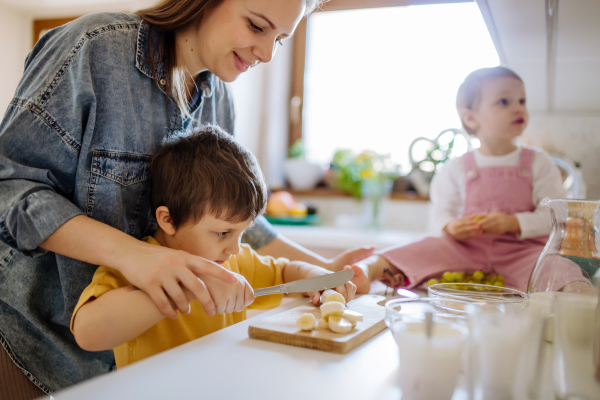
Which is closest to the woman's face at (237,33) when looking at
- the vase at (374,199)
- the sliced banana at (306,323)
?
the sliced banana at (306,323)

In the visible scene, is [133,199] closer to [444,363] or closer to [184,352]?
[184,352]

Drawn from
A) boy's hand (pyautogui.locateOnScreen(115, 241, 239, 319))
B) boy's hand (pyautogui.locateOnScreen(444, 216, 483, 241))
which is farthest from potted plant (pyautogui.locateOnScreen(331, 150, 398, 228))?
boy's hand (pyautogui.locateOnScreen(115, 241, 239, 319))

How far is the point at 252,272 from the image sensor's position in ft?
3.35

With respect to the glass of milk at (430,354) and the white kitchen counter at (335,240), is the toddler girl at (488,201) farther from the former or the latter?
the white kitchen counter at (335,240)

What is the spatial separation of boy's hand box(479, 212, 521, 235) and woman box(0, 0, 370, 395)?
0.64 metres

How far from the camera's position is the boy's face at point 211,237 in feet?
2.76

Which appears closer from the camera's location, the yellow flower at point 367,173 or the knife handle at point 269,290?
the knife handle at point 269,290

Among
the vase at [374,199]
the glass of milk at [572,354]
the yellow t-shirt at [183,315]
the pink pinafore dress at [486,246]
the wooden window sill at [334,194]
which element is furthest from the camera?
the wooden window sill at [334,194]

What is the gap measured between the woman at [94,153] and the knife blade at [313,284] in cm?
14

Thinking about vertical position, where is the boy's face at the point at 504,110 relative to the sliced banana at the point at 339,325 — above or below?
above

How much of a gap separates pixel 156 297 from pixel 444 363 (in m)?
0.38

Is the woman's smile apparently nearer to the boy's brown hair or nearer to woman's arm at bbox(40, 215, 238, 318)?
the boy's brown hair

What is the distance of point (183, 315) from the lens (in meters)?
0.87

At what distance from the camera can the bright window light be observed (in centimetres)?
279
